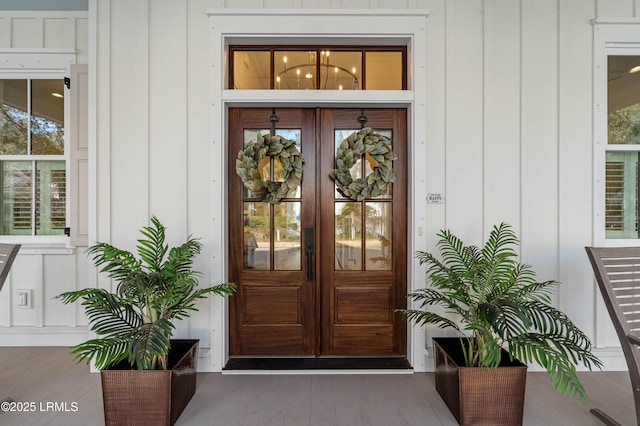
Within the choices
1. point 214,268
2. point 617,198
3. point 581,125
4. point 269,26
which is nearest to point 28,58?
point 269,26

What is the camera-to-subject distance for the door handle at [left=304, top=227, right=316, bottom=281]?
238 centimetres

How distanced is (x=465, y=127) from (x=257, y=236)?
187cm

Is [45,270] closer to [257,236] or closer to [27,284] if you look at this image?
[27,284]

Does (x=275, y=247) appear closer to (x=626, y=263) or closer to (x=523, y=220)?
(x=523, y=220)

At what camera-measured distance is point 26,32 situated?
8.77 feet

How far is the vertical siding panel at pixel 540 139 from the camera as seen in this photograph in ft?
7.54

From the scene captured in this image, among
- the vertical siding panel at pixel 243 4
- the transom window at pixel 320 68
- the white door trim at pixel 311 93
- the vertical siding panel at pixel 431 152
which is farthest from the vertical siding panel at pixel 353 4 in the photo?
the vertical siding panel at pixel 243 4

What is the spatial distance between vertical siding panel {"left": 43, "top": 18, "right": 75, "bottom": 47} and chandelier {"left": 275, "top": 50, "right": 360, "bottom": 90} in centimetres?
202

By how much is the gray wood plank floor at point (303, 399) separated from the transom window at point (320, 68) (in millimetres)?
2254

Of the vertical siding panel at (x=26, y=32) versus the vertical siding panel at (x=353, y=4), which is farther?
the vertical siding panel at (x=26, y=32)

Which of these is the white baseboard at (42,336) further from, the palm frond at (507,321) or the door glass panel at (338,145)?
the palm frond at (507,321)

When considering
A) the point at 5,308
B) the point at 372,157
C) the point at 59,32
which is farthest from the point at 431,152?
the point at 5,308

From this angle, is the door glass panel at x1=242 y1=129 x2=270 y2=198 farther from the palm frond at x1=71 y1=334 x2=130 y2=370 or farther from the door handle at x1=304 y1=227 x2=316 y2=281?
the palm frond at x1=71 y1=334 x2=130 y2=370

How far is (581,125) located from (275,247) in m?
2.63
